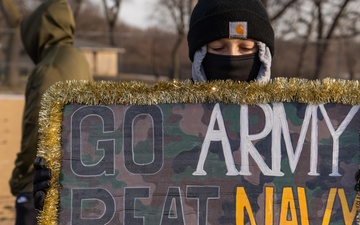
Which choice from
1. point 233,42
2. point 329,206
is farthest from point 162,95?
point 329,206

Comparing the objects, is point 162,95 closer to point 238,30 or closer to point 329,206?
point 238,30

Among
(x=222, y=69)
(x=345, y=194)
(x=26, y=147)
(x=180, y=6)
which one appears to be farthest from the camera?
(x=180, y=6)

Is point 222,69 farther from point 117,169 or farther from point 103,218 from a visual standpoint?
point 103,218

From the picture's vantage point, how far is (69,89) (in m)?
2.14

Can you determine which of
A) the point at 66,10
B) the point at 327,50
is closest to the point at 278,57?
the point at 327,50

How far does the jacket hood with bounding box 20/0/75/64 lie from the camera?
3.81 metres

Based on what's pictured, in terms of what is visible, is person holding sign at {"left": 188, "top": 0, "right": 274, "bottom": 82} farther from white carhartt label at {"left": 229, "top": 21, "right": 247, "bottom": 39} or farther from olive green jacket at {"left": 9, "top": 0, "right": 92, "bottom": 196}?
olive green jacket at {"left": 9, "top": 0, "right": 92, "bottom": 196}

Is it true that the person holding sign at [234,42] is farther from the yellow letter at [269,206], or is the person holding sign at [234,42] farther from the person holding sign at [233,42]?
the yellow letter at [269,206]

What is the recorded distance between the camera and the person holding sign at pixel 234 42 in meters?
2.30

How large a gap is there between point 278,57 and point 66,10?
51.9 feet

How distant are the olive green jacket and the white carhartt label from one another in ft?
4.87

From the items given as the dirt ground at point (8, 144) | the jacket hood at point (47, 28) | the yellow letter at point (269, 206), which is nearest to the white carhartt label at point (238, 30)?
the yellow letter at point (269, 206)

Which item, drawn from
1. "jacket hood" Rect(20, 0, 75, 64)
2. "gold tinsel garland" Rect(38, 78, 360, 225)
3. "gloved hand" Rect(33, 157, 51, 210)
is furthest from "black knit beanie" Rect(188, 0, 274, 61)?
"jacket hood" Rect(20, 0, 75, 64)

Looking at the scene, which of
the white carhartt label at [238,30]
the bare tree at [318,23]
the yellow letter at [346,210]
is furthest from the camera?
the bare tree at [318,23]
